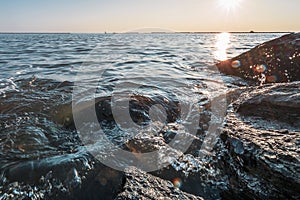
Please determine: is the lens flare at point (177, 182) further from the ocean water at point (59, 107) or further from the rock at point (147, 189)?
the ocean water at point (59, 107)

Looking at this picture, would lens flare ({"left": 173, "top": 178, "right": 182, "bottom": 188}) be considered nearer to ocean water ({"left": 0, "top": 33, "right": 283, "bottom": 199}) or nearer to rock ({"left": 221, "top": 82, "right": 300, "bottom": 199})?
rock ({"left": 221, "top": 82, "right": 300, "bottom": 199})

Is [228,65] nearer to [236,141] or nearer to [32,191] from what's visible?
[236,141]

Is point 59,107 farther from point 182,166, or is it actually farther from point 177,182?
point 177,182

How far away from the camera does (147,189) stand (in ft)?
7.14

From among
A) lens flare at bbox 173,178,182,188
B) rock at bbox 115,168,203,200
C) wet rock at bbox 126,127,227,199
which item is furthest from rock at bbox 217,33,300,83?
rock at bbox 115,168,203,200

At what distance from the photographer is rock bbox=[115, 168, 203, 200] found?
6.75ft

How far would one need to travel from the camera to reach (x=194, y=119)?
4047 mm

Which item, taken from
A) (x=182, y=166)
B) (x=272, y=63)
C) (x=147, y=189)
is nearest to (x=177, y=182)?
(x=182, y=166)

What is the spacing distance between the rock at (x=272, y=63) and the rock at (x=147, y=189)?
18.1 ft

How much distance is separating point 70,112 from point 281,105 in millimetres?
3484

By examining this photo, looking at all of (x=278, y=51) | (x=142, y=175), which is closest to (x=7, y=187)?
(x=142, y=175)

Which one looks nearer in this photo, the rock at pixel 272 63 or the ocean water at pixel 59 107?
the ocean water at pixel 59 107

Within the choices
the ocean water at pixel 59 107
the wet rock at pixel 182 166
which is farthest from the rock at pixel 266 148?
the ocean water at pixel 59 107

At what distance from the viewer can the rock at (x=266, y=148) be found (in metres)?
1.85
